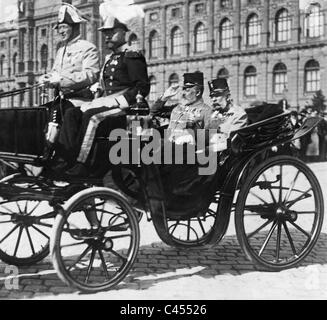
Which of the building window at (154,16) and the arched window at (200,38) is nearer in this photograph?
the building window at (154,16)

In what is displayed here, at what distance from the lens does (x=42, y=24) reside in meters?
6.34

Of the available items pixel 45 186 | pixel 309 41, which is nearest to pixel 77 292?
pixel 45 186

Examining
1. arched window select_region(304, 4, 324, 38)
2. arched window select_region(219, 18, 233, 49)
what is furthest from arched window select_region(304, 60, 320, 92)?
arched window select_region(219, 18, 233, 49)

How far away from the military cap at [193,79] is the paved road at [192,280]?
1.55 m

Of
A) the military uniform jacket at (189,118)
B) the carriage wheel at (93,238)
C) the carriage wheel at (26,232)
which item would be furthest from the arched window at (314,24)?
the carriage wheel at (93,238)

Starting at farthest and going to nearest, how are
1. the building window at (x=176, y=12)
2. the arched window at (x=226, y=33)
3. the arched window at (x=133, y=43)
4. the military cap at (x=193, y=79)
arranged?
the arched window at (x=226, y=33), the building window at (x=176, y=12), the military cap at (x=193, y=79), the arched window at (x=133, y=43)

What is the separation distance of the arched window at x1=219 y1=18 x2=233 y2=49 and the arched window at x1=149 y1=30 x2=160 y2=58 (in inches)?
208

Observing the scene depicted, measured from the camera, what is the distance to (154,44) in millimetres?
21391

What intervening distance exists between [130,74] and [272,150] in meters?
1.51

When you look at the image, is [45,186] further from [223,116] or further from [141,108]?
[223,116]

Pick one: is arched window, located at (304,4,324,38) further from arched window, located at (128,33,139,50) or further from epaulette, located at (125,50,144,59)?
epaulette, located at (125,50,144,59)

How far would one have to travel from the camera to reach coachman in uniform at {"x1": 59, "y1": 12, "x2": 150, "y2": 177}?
3.89m

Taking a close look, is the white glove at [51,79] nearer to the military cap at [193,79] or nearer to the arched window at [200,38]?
the military cap at [193,79]

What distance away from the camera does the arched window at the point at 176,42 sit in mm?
23312
